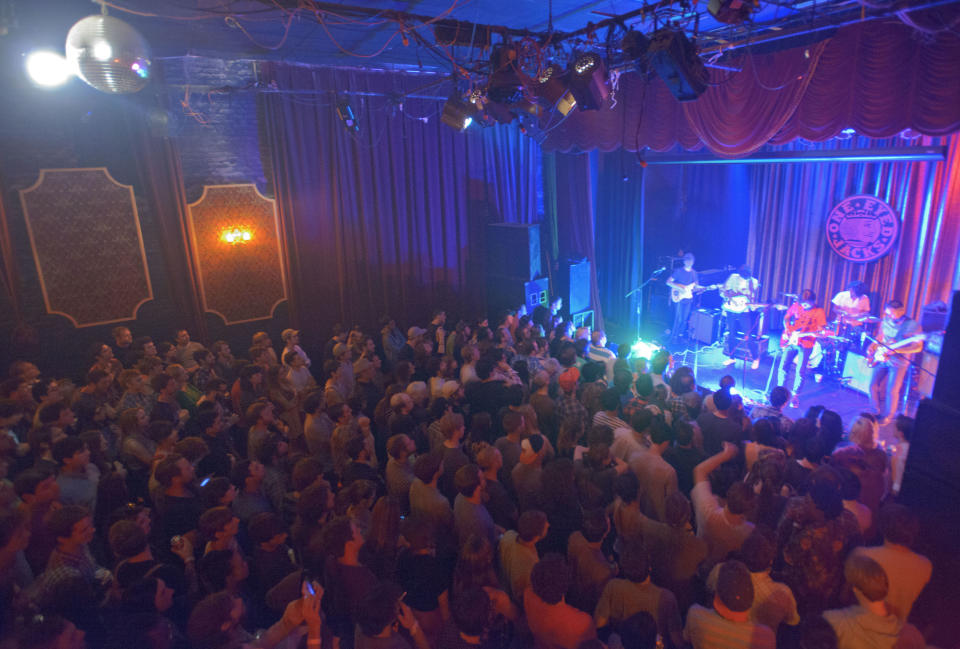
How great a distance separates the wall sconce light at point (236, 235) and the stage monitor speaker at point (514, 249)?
350 cm

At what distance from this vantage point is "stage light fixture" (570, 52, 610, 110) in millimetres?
4449

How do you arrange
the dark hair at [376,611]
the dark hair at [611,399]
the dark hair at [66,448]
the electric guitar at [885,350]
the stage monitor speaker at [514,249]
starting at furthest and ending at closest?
1. the stage monitor speaker at [514,249]
2. the electric guitar at [885,350]
3. the dark hair at [611,399]
4. the dark hair at [66,448]
5. the dark hair at [376,611]

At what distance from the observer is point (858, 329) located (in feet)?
22.0

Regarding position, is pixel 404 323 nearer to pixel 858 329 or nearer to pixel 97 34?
pixel 97 34

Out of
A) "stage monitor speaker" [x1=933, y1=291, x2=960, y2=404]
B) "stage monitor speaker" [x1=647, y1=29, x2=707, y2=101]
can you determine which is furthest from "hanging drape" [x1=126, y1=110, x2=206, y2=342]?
"stage monitor speaker" [x1=933, y1=291, x2=960, y2=404]

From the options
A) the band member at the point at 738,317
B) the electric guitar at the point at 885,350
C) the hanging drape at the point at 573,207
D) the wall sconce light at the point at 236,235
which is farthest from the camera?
the hanging drape at the point at 573,207

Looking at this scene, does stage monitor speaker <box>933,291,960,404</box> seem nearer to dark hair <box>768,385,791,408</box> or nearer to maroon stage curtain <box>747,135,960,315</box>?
dark hair <box>768,385,791,408</box>

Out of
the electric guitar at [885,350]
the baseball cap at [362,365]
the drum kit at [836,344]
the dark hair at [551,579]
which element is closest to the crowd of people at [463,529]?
the dark hair at [551,579]

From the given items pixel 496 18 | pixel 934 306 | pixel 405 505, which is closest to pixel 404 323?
pixel 496 18

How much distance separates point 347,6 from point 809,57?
4.09 metres

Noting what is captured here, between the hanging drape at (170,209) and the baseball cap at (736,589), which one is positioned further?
the hanging drape at (170,209)

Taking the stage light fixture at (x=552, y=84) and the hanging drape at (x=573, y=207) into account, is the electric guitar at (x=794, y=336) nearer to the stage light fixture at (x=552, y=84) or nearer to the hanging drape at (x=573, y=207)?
the hanging drape at (x=573, y=207)

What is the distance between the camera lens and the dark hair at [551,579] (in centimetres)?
215

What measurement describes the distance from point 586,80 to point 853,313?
15.0ft
